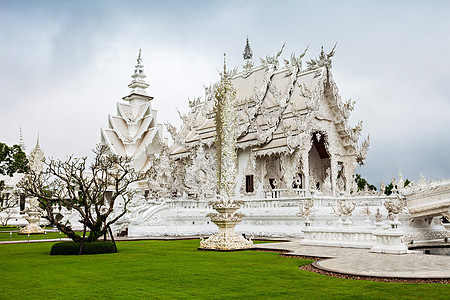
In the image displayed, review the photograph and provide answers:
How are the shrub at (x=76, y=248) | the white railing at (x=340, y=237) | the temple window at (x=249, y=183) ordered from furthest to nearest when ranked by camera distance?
the temple window at (x=249, y=183) < the white railing at (x=340, y=237) < the shrub at (x=76, y=248)

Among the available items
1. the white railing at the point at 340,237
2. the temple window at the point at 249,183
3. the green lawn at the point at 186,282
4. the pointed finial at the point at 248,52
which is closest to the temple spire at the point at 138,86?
the pointed finial at the point at 248,52

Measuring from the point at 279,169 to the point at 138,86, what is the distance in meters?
21.5

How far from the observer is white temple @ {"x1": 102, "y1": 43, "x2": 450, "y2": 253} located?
51.7ft

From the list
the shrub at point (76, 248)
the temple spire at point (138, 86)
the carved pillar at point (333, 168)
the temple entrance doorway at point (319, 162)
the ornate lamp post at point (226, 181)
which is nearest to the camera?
the shrub at point (76, 248)

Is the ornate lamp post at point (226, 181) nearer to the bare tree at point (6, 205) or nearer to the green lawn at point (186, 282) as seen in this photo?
the green lawn at point (186, 282)

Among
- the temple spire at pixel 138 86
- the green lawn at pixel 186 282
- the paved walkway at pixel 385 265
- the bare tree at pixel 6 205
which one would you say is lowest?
the green lawn at pixel 186 282

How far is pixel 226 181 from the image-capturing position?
1194cm

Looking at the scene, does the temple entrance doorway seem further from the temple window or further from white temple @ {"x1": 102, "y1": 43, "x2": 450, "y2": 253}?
the temple window

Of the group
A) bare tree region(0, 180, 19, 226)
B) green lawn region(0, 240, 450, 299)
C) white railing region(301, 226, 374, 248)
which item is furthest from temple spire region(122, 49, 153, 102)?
green lawn region(0, 240, 450, 299)

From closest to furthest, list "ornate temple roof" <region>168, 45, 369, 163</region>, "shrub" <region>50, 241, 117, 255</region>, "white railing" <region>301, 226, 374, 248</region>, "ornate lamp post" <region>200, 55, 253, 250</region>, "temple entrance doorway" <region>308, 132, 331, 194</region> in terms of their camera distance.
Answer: "shrub" <region>50, 241, 117, 255</region>
"white railing" <region>301, 226, 374, 248</region>
"ornate lamp post" <region>200, 55, 253, 250</region>
"ornate temple roof" <region>168, 45, 369, 163</region>
"temple entrance doorway" <region>308, 132, 331, 194</region>

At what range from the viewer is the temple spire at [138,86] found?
3838 cm

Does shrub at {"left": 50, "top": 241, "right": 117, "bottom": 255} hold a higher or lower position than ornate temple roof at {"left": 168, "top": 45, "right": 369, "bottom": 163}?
lower

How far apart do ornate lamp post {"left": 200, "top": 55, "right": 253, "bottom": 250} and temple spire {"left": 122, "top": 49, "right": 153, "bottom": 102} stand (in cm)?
2637

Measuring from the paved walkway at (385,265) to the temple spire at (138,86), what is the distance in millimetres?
30444
